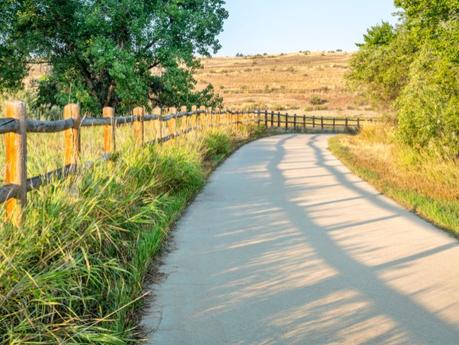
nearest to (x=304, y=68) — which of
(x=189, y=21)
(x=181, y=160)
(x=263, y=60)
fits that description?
(x=263, y=60)

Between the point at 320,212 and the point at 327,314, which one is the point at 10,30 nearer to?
the point at 320,212

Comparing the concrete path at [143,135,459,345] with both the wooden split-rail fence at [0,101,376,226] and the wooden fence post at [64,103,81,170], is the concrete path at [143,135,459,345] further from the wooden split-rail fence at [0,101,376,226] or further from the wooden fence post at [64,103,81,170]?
the wooden fence post at [64,103,81,170]

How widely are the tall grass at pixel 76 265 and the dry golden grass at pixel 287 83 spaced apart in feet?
176

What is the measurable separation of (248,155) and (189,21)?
5.62 m

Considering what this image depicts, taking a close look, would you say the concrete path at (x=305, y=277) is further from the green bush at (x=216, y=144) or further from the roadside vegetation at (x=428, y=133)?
the green bush at (x=216, y=144)

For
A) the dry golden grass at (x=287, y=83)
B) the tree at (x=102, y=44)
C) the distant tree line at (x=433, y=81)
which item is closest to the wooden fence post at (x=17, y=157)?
the distant tree line at (x=433, y=81)

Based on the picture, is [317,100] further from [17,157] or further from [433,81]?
[17,157]

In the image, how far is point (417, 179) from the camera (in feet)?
43.4

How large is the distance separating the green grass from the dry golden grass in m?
41.9

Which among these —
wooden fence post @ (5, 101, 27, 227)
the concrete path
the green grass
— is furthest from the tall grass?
the green grass

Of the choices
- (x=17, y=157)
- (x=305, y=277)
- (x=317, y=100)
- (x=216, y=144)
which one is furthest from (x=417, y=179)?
(x=317, y=100)

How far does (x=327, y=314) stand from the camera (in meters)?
5.01

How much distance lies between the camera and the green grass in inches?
375

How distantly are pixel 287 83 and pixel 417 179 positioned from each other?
9327 centimetres
